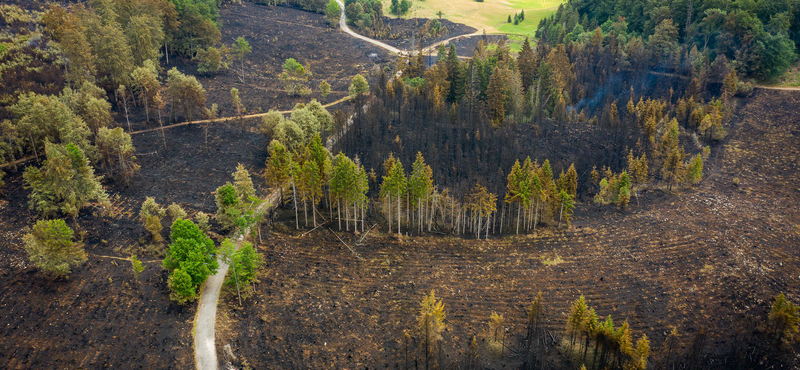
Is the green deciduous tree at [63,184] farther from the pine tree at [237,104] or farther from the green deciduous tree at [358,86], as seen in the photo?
the green deciduous tree at [358,86]

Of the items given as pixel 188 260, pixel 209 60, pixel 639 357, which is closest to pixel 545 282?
pixel 639 357

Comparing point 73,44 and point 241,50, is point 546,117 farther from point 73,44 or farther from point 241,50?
point 73,44

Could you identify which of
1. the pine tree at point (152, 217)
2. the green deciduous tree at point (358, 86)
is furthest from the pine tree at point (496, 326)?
the green deciduous tree at point (358, 86)

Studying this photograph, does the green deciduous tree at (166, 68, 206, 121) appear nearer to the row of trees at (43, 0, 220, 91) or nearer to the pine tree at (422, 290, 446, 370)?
the row of trees at (43, 0, 220, 91)

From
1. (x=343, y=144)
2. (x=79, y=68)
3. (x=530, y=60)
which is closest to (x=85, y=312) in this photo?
(x=343, y=144)

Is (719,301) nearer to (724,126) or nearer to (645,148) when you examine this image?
(645,148)

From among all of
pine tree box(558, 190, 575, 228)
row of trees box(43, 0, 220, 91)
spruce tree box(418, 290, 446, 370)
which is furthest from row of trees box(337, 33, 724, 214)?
row of trees box(43, 0, 220, 91)
